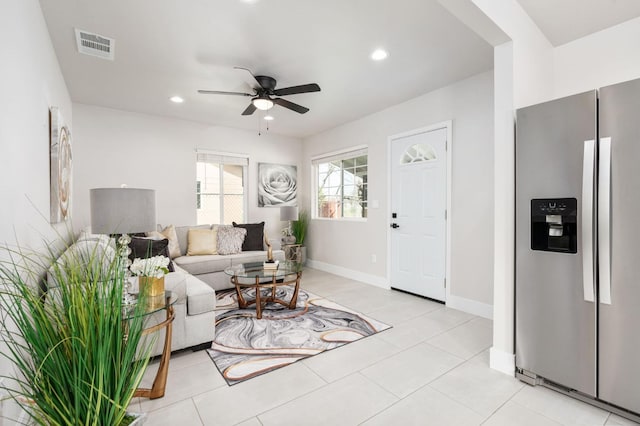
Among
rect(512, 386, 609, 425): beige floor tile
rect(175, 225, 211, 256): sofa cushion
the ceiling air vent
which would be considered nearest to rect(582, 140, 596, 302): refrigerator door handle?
rect(512, 386, 609, 425): beige floor tile

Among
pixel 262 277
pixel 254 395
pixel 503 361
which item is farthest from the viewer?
pixel 262 277

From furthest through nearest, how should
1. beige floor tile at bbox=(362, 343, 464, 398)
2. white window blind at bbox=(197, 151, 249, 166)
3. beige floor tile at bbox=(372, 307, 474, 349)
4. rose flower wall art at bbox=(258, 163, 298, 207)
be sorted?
rose flower wall art at bbox=(258, 163, 298, 207) → white window blind at bbox=(197, 151, 249, 166) → beige floor tile at bbox=(372, 307, 474, 349) → beige floor tile at bbox=(362, 343, 464, 398)

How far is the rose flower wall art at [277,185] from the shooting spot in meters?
5.77

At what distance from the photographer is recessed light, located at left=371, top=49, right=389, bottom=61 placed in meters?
2.80

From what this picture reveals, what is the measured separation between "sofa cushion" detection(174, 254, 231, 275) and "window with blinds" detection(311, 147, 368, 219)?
2.08 meters

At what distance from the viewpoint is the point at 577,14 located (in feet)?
7.50

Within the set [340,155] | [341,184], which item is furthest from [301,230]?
[340,155]

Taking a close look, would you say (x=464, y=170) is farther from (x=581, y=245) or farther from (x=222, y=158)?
(x=222, y=158)

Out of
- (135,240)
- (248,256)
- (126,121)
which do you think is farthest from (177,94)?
(248,256)

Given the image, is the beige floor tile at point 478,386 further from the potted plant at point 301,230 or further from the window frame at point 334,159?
the potted plant at point 301,230

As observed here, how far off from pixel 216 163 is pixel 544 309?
4.91 meters

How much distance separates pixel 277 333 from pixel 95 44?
303 cm

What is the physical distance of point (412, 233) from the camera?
13.4 feet

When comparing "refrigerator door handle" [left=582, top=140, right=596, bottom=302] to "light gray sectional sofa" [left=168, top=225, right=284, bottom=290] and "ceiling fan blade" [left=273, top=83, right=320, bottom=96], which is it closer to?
"ceiling fan blade" [left=273, top=83, right=320, bottom=96]
